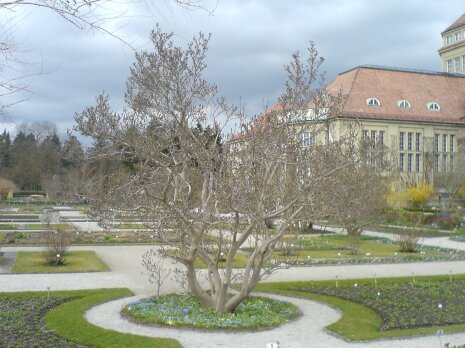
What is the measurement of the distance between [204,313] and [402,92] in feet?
162

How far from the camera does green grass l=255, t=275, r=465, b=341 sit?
871 centimetres

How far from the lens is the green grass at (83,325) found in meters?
8.16

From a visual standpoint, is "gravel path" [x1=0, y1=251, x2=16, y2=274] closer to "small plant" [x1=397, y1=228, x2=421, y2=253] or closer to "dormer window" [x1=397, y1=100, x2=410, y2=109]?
"small plant" [x1=397, y1=228, x2=421, y2=253]

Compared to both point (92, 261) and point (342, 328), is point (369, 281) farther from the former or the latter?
point (92, 261)

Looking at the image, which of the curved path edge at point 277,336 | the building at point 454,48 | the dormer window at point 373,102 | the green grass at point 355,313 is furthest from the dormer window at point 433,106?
the curved path edge at point 277,336

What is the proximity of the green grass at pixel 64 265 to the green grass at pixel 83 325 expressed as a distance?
3645 mm

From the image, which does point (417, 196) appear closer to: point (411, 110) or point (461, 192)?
point (461, 192)

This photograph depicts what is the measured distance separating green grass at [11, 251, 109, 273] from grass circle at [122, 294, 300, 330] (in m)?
5.33

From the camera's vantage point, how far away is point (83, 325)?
920cm

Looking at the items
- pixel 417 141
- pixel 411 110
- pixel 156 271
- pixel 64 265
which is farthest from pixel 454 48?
pixel 156 271

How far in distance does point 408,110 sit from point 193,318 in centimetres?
4857

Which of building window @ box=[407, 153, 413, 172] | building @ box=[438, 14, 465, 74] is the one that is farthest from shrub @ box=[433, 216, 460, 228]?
building @ box=[438, 14, 465, 74]

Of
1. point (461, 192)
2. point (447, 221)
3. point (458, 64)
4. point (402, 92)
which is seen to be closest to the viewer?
point (447, 221)

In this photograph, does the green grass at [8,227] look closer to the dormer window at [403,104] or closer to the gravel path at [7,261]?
the gravel path at [7,261]
